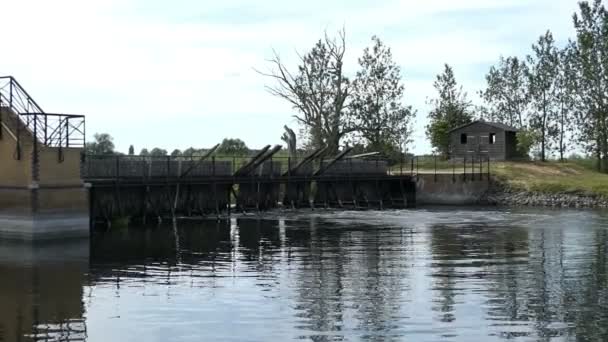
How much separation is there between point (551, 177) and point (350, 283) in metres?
48.6

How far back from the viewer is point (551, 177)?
2643 inches

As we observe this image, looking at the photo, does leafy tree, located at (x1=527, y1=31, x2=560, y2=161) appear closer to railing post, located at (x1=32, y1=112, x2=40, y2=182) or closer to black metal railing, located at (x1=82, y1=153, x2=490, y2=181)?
black metal railing, located at (x1=82, y1=153, x2=490, y2=181)

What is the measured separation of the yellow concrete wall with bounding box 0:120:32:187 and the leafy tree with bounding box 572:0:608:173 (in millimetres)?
→ 58046

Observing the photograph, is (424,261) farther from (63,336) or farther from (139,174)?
(139,174)

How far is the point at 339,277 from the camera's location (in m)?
23.3

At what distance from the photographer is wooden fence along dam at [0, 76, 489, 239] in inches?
1276

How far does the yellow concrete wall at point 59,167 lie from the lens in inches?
1277

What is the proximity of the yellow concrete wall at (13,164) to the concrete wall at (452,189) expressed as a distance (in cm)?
3840

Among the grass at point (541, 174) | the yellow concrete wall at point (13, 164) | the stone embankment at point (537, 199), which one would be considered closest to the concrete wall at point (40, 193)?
the yellow concrete wall at point (13, 164)

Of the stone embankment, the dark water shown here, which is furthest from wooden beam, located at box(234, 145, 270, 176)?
the stone embankment

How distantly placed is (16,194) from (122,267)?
Result: 8698 mm

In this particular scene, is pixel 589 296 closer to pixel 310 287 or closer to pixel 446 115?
pixel 310 287

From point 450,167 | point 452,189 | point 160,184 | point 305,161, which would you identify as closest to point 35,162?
point 160,184

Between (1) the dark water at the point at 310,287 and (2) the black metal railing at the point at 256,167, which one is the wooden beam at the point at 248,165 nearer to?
(2) the black metal railing at the point at 256,167
